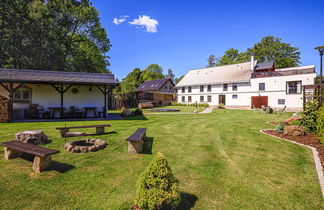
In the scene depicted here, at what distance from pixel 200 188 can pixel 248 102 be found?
87.3 ft

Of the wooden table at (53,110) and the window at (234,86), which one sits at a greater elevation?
the window at (234,86)

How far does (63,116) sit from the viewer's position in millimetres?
14469

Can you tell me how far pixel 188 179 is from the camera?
4012mm

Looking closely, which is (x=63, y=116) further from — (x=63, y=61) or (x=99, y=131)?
(x=63, y=61)

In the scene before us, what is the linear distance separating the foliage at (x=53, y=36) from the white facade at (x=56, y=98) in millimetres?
13571

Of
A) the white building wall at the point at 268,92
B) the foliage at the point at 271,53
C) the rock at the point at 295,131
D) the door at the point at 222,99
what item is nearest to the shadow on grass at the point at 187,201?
the rock at the point at 295,131

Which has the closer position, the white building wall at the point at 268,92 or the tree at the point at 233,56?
the white building wall at the point at 268,92

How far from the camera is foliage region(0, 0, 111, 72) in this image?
2269cm

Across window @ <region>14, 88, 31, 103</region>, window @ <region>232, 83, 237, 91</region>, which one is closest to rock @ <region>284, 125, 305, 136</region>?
window @ <region>14, 88, 31, 103</region>

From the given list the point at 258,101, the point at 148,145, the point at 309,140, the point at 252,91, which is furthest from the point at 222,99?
the point at 148,145

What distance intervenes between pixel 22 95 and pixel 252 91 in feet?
95.0

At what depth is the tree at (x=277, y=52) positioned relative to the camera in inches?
1566

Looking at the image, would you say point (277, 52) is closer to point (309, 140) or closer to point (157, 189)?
point (309, 140)

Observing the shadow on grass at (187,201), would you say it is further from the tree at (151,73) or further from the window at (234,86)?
the tree at (151,73)
